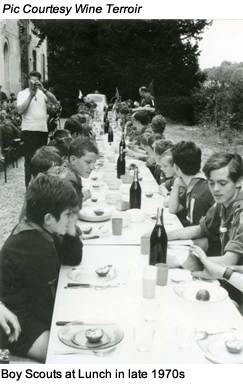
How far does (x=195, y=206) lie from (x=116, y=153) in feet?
9.66

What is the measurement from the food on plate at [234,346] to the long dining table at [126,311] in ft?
0.25

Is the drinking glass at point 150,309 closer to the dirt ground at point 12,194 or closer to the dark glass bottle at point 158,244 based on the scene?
the dark glass bottle at point 158,244

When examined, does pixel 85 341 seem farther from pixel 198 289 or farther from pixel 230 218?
pixel 230 218

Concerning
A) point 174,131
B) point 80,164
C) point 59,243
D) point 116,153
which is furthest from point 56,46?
point 59,243

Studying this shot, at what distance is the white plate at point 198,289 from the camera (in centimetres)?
174

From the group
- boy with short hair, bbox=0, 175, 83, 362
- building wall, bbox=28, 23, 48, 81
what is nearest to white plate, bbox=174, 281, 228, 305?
boy with short hair, bbox=0, 175, 83, 362

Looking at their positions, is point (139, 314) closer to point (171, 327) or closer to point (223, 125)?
point (171, 327)

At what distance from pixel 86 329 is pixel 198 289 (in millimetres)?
524

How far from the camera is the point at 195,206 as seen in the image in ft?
9.46

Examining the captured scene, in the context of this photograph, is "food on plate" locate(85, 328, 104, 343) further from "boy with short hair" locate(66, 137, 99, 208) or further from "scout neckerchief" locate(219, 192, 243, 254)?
"boy with short hair" locate(66, 137, 99, 208)

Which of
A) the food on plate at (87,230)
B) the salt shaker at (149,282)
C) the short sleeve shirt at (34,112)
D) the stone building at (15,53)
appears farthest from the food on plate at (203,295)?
the stone building at (15,53)

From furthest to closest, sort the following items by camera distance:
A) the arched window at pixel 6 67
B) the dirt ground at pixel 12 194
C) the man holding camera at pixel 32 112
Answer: the arched window at pixel 6 67 → the man holding camera at pixel 32 112 → the dirt ground at pixel 12 194

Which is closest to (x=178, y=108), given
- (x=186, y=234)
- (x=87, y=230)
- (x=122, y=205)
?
(x=122, y=205)

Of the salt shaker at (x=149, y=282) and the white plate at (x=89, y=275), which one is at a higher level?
the salt shaker at (x=149, y=282)
